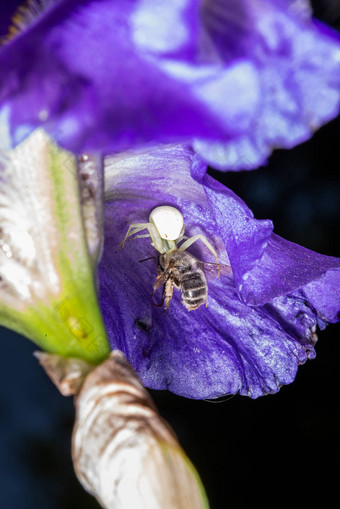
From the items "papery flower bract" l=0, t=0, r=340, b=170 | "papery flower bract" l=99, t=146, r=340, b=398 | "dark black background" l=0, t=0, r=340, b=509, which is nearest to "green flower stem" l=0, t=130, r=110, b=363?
"papery flower bract" l=0, t=0, r=340, b=170

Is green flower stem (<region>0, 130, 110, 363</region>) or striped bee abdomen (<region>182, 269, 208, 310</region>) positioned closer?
green flower stem (<region>0, 130, 110, 363</region>)

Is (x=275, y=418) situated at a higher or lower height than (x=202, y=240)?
lower

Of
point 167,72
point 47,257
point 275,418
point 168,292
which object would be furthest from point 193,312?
point 275,418

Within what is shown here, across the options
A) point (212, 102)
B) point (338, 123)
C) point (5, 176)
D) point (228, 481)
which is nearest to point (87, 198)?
point (5, 176)

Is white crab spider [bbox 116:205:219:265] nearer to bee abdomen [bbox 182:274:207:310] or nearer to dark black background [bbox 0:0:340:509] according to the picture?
bee abdomen [bbox 182:274:207:310]

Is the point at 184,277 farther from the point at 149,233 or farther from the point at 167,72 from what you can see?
the point at 167,72

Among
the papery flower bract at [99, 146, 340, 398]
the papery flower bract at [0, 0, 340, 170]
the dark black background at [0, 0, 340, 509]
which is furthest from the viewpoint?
the dark black background at [0, 0, 340, 509]

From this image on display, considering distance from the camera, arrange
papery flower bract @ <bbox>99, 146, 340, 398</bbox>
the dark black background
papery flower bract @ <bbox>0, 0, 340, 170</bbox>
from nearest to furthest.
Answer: papery flower bract @ <bbox>0, 0, 340, 170</bbox> < papery flower bract @ <bbox>99, 146, 340, 398</bbox> < the dark black background
